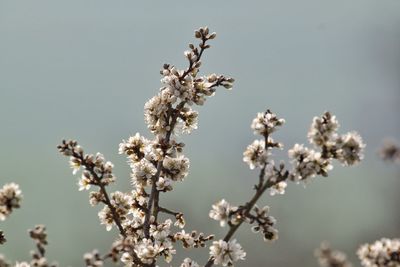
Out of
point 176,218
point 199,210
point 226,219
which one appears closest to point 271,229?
point 226,219

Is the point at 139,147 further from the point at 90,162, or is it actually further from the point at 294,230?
the point at 294,230

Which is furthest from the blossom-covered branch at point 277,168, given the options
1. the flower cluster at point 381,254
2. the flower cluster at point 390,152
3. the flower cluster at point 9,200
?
the flower cluster at point 9,200

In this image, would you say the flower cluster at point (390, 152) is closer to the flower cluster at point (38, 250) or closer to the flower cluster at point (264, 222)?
the flower cluster at point (264, 222)

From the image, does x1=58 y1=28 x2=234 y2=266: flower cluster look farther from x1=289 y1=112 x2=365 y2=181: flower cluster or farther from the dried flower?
x1=289 y1=112 x2=365 y2=181: flower cluster

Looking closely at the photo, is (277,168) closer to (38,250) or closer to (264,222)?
(264,222)

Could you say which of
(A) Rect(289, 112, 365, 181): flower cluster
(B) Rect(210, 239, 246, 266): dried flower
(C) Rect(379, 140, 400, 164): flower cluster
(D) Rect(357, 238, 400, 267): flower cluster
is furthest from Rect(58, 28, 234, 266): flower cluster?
(C) Rect(379, 140, 400, 164): flower cluster
